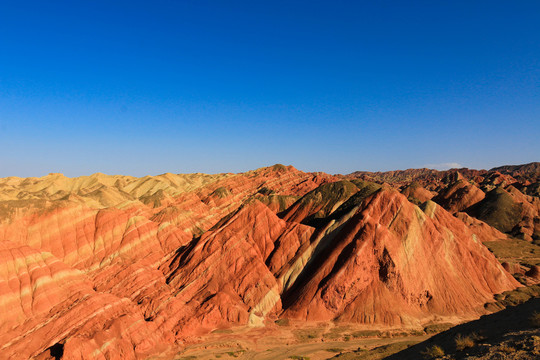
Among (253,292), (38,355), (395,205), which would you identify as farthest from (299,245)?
(38,355)

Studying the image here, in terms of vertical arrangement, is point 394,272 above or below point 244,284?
above

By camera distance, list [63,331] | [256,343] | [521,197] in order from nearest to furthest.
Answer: [63,331]
[256,343]
[521,197]

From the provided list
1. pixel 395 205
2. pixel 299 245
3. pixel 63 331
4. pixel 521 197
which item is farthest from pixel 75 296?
pixel 521 197

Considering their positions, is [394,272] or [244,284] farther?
[244,284]

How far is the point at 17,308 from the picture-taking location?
3800 centimetres

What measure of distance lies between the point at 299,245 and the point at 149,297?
26887 millimetres

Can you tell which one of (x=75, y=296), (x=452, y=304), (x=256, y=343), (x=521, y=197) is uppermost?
(x=521, y=197)

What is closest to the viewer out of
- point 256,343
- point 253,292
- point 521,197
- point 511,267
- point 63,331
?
point 63,331

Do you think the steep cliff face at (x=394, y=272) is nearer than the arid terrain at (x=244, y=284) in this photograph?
No

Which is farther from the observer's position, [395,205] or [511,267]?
[511,267]

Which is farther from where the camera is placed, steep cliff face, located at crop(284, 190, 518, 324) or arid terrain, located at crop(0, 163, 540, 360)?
steep cliff face, located at crop(284, 190, 518, 324)

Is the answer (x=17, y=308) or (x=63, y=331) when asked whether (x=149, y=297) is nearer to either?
(x=63, y=331)

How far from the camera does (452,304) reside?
47.0 m

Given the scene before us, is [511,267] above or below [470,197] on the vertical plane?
below
